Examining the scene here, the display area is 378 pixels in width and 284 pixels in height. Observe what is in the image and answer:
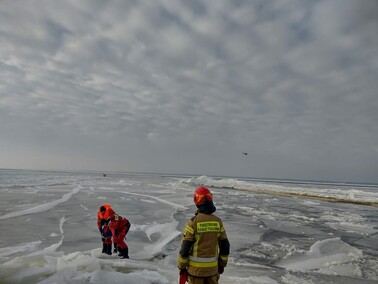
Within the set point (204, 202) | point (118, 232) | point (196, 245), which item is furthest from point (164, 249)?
point (204, 202)

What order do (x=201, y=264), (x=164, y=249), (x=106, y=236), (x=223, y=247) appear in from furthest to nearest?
(x=164, y=249), (x=106, y=236), (x=223, y=247), (x=201, y=264)

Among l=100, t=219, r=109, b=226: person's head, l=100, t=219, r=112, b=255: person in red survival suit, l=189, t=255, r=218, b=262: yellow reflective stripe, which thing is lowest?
l=100, t=219, r=112, b=255: person in red survival suit

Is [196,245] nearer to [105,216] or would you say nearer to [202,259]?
[202,259]

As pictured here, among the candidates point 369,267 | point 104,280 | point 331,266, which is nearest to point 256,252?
point 331,266

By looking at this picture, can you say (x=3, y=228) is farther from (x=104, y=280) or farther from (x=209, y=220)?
(x=209, y=220)

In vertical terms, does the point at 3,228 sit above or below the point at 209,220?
below

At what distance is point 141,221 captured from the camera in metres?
14.3

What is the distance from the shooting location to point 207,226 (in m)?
3.79

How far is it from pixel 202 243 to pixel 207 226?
0.80 ft

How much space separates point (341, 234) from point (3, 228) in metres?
14.5

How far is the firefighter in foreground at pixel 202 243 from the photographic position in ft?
12.4

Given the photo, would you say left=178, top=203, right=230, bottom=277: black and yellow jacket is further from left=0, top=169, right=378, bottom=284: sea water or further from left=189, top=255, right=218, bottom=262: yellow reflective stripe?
left=0, top=169, right=378, bottom=284: sea water

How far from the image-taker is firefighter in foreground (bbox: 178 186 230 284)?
3777 millimetres

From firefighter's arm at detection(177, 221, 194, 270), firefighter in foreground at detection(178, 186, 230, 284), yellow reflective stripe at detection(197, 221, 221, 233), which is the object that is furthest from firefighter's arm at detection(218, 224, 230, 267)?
firefighter's arm at detection(177, 221, 194, 270)
